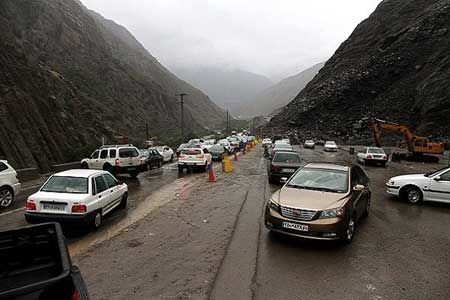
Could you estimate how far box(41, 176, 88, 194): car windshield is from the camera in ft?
28.3

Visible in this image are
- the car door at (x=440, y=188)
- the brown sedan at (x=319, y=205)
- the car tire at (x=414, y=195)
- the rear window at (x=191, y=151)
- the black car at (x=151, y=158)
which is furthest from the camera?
the black car at (x=151, y=158)

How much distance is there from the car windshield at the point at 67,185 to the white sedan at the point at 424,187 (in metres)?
9.81

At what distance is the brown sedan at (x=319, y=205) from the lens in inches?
272

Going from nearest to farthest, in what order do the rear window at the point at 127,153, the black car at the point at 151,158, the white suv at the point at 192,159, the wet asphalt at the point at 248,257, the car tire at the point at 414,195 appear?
1. the wet asphalt at the point at 248,257
2. the car tire at the point at 414,195
3. the rear window at the point at 127,153
4. the white suv at the point at 192,159
5. the black car at the point at 151,158

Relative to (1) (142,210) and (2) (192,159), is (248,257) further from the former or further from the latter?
(2) (192,159)

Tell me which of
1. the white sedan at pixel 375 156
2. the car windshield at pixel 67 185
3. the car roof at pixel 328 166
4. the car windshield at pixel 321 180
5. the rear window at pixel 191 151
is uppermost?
the car roof at pixel 328 166

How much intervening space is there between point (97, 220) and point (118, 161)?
11182 mm

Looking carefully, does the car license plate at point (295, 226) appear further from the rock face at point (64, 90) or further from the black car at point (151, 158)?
the rock face at point (64, 90)

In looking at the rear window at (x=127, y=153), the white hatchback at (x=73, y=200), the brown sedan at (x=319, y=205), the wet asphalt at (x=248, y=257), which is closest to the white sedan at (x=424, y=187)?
the wet asphalt at (x=248, y=257)

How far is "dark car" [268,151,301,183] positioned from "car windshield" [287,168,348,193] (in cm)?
704

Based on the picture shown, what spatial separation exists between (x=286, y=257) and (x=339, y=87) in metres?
78.6

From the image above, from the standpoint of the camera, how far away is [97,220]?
8.70m

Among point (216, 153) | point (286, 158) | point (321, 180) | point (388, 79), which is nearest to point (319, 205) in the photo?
point (321, 180)

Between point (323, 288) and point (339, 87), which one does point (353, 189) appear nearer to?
point (323, 288)
